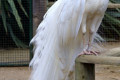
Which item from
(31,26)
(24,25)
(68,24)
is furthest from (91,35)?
(24,25)

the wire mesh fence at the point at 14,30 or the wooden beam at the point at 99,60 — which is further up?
the wooden beam at the point at 99,60

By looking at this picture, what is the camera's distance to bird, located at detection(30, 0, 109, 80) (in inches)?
147

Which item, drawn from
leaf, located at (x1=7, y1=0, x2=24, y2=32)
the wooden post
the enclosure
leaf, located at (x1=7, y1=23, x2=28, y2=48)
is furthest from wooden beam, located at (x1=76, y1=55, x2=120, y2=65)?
leaf, located at (x1=7, y1=23, x2=28, y2=48)

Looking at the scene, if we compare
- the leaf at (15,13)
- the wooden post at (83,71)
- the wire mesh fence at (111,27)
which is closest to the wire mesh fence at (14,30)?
the leaf at (15,13)

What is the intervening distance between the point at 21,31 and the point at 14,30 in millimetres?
378

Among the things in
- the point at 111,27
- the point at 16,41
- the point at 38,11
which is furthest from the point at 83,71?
the point at 111,27

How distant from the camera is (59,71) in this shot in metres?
3.86

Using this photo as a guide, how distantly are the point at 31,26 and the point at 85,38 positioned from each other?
9.80 ft

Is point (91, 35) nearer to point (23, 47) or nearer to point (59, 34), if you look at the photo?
point (59, 34)

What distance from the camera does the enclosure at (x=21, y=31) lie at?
22.4 feet

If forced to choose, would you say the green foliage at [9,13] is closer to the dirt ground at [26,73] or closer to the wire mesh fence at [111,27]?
the dirt ground at [26,73]

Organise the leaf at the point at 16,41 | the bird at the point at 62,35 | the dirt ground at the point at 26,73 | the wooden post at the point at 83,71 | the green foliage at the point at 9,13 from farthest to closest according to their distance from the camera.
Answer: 1. the leaf at the point at 16,41
2. the green foliage at the point at 9,13
3. the dirt ground at the point at 26,73
4. the bird at the point at 62,35
5. the wooden post at the point at 83,71

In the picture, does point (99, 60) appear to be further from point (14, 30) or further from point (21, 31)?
point (14, 30)

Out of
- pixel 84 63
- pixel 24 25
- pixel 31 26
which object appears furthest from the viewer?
pixel 24 25
